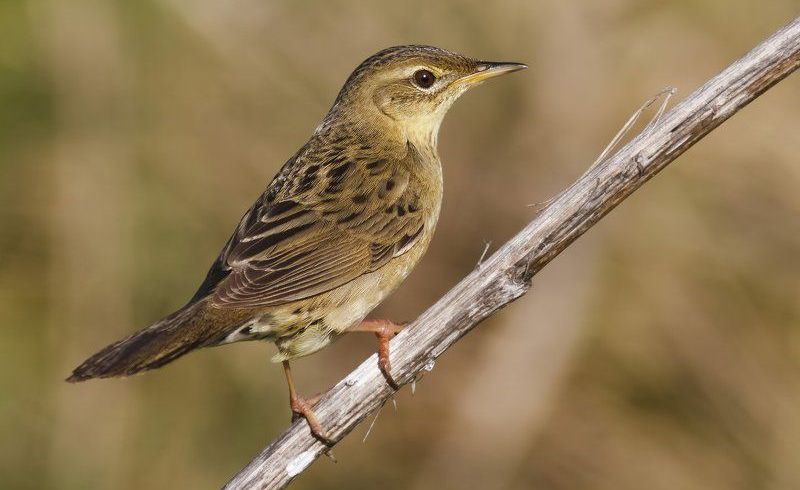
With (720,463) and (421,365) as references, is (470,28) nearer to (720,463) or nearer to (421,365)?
(720,463)

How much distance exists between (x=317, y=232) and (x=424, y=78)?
1125 mm

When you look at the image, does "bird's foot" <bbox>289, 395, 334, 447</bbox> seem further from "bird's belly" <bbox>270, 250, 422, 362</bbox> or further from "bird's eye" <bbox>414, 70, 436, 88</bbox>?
"bird's eye" <bbox>414, 70, 436, 88</bbox>

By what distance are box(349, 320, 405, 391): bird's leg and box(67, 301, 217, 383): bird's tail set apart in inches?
24.3

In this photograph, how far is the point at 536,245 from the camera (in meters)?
3.84

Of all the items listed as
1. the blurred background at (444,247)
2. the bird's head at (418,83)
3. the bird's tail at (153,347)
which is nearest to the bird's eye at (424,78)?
the bird's head at (418,83)

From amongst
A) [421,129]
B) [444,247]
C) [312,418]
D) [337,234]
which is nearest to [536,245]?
[312,418]

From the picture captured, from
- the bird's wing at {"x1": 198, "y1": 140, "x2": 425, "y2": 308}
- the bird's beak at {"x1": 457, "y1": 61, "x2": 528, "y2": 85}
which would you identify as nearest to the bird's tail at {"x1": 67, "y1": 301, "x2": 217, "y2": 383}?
the bird's wing at {"x1": 198, "y1": 140, "x2": 425, "y2": 308}

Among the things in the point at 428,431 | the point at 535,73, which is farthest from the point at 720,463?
the point at 535,73

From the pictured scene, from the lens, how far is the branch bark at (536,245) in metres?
3.70

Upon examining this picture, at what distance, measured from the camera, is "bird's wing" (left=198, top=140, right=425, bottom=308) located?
15.0 feet

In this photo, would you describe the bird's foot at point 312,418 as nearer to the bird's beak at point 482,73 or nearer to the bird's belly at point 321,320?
the bird's belly at point 321,320

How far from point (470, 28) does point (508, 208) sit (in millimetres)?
1279

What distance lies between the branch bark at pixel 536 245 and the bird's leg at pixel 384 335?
26mm

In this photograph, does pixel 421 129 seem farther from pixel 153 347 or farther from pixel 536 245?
pixel 153 347
